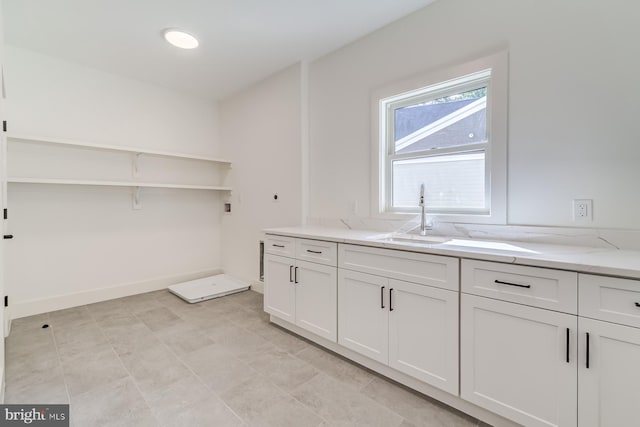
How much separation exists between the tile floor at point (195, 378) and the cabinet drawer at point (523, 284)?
0.73m

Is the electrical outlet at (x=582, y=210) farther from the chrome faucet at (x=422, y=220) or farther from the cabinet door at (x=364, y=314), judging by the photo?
the cabinet door at (x=364, y=314)

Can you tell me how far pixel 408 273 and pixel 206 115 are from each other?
12.2 feet

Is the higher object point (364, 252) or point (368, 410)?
point (364, 252)

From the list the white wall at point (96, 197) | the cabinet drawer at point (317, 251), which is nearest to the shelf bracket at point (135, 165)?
the white wall at point (96, 197)

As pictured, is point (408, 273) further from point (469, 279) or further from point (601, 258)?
point (601, 258)

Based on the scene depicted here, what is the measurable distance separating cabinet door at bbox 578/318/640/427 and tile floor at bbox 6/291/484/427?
1.83 feet

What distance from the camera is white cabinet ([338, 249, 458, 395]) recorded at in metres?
1.55

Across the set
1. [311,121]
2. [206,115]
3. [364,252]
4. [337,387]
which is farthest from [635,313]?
[206,115]

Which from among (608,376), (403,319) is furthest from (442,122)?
(608,376)

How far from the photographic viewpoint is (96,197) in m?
3.26

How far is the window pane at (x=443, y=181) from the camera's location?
2109mm

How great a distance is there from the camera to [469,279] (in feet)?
4.85

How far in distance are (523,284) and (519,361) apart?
36 centimetres

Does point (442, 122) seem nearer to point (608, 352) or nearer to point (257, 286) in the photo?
point (608, 352)
